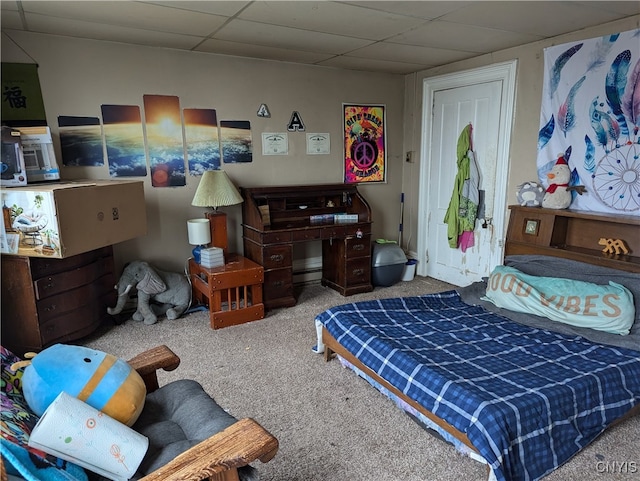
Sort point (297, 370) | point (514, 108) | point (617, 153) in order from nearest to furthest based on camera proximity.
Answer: point (297, 370), point (617, 153), point (514, 108)

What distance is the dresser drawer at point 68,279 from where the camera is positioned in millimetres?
2752

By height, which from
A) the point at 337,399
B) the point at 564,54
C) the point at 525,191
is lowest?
the point at 337,399

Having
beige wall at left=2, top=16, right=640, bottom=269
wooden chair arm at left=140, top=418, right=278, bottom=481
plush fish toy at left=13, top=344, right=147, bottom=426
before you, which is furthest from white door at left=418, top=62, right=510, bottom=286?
plush fish toy at left=13, top=344, right=147, bottom=426

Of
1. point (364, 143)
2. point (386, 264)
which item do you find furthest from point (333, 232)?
point (364, 143)

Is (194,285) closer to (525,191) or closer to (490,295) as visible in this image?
(490,295)

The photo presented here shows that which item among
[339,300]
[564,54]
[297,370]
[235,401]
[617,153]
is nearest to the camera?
[235,401]

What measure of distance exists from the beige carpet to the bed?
9 centimetres

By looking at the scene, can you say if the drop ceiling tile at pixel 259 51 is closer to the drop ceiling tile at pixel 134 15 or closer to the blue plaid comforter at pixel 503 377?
the drop ceiling tile at pixel 134 15

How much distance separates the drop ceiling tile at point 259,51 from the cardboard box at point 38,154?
139cm

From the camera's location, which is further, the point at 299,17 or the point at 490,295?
the point at 490,295

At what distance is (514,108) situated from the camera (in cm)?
355

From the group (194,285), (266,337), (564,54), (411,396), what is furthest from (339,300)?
(564,54)

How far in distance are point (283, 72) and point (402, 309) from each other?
260cm

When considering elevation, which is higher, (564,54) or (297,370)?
(564,54)
